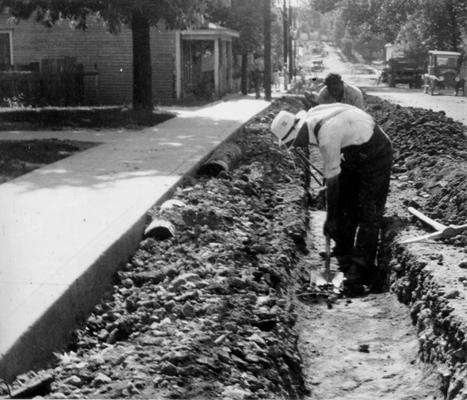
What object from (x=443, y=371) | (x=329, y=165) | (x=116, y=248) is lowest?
(x=443, y=371)

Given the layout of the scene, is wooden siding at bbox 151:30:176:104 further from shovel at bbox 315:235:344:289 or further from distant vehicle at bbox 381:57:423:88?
distant vehicle at bbox 381:57:423:88

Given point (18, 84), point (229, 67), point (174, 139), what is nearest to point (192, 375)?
point (174, 139)

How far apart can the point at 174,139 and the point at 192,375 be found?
12.4 metres

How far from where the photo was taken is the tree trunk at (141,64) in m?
23.6

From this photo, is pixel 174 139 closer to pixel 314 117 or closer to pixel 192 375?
pixel 314 117

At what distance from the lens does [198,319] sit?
6051mm

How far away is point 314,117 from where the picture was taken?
8688 millimetres

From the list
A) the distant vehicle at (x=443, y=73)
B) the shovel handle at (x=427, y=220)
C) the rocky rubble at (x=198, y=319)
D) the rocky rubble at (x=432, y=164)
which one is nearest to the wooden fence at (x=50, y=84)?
the rocky rubble at (x=432, y=164)

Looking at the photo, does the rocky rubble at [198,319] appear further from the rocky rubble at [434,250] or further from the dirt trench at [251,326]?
the rocky rubble at [434,250]

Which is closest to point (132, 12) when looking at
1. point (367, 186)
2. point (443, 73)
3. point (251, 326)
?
point (367, 186)

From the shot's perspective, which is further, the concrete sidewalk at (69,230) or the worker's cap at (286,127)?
the worker's cap at (286,127)

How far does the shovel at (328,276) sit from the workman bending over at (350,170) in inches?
4.2

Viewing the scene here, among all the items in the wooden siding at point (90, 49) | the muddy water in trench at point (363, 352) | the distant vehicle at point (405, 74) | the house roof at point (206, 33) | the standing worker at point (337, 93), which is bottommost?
the muddy water in trench at point (363, 352)

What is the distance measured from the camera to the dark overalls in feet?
30.5
